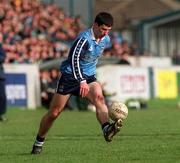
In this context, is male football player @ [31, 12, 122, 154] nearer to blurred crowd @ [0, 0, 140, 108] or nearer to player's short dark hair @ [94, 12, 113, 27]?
player's short dark hair @ [94, 12, 113, 27]

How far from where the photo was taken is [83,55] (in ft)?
37.3

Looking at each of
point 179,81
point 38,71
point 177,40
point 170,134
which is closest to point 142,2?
point 177,40

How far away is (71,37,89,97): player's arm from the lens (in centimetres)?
1119

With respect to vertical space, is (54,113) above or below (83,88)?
below

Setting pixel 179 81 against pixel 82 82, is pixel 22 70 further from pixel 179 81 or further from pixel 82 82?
pixel 82 82

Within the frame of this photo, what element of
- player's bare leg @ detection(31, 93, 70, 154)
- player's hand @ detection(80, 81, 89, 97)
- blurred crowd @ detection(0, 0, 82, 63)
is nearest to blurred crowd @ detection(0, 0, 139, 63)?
blurred crowd @ detection(0, 0, 82, 63)

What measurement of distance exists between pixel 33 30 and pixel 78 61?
1996 centimetres

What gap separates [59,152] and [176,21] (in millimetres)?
33302

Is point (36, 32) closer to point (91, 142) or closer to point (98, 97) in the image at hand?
point (91, 142)

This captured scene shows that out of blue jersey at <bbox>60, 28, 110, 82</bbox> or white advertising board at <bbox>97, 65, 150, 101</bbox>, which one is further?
white advertising board at <bbox>97, 65, 150, 101</bbox>

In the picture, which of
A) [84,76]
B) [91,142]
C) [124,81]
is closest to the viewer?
[84,76]

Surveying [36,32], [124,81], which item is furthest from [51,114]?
[36,32]

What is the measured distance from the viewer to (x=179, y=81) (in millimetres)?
Result: 33906

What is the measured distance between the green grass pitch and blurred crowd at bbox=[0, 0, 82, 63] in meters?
8.04
